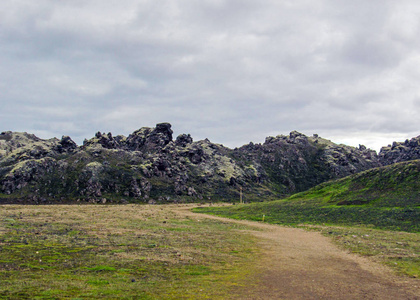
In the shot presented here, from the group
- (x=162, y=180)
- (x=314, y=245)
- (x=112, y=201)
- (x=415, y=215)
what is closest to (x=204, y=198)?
(x=162, y=180)

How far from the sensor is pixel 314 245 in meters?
32.0

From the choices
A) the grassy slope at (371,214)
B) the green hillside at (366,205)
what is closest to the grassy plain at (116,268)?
the grassy slope at (371,214)

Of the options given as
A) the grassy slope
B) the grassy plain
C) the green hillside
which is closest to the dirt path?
the grassy plain

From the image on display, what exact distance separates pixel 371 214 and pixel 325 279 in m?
48.3

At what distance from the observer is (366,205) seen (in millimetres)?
67375

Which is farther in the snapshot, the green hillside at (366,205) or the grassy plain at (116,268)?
Result: the green hillside at (366,205)

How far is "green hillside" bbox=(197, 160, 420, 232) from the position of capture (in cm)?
5312

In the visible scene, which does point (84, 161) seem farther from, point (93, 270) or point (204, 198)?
point (93, 270)

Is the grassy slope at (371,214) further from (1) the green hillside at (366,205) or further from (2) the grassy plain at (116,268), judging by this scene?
(2) the grassy plain at (116,268)

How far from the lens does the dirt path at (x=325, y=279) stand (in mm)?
15114

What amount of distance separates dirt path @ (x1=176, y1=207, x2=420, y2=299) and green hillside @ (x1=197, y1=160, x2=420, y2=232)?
29782 millimetres

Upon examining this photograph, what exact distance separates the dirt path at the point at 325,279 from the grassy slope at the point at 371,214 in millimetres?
2765

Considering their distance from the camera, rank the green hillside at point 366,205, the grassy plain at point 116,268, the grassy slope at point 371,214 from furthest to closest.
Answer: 1. the green hillside at point 366,205
2. the grassy slope at point 371,214
3. the grassy plain at point 116,268

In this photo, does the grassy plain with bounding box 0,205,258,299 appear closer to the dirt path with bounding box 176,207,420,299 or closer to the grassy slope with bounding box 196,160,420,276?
the dirt path with bounding box 176,207,420,299
